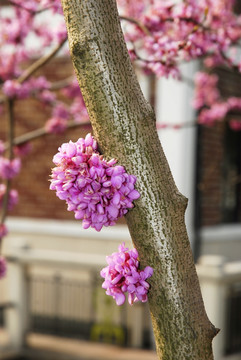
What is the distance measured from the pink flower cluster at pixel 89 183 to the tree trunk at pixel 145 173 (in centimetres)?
4

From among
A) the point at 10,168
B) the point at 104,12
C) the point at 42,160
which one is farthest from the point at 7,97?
the point at 42,160

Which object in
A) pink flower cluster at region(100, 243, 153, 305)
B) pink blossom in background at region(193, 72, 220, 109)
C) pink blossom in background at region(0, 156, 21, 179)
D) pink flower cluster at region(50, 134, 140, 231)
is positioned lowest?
pink flower cluster at region(100, 243, 153, 305)

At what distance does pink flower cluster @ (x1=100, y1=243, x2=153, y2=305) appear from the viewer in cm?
185

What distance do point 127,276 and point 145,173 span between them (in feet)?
1.25

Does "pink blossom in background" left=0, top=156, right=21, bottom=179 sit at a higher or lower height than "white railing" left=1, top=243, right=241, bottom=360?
higher

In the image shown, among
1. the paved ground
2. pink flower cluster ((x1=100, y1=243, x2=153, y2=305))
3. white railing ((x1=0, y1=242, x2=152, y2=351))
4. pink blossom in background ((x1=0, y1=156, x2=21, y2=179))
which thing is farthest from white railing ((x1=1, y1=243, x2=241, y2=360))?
pink flower cluster ((x1=100, y1=243, x2=153, y2=305))

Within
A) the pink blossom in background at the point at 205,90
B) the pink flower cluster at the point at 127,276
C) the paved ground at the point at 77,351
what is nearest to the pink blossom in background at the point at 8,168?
the pink flower cluster at the point at 127,276

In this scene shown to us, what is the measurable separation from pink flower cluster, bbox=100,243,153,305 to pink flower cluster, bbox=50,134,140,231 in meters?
0.17

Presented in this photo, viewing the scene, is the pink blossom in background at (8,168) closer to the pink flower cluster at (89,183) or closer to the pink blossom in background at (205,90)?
the pink flower cluster at (89,183)

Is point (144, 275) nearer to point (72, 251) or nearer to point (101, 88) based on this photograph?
point (101, 88)

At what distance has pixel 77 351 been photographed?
24.8 ft

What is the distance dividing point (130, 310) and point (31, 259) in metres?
1.60

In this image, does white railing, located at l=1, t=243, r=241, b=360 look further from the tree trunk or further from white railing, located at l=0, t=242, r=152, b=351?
the tree trunk

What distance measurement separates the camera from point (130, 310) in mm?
7535
